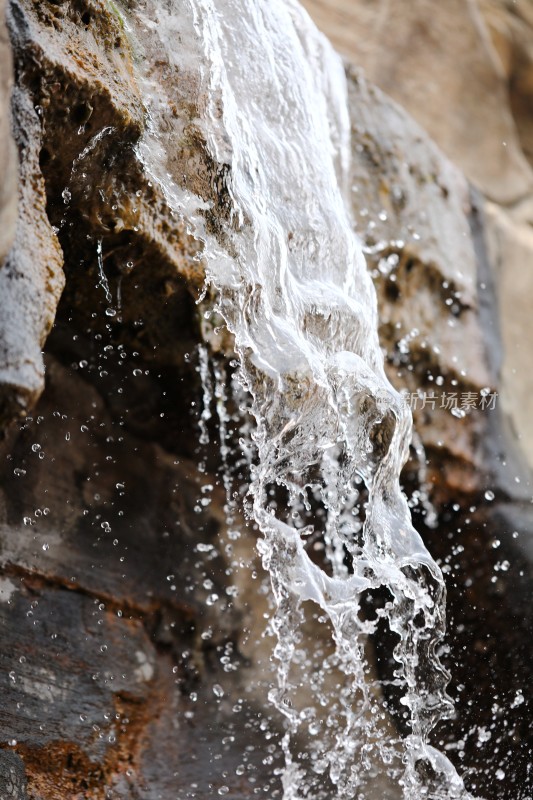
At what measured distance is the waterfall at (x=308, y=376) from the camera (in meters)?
1.82

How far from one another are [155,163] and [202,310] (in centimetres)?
51

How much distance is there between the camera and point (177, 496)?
249 centimetres

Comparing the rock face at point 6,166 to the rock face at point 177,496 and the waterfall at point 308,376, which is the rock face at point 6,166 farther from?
the waterfall at point 308,376

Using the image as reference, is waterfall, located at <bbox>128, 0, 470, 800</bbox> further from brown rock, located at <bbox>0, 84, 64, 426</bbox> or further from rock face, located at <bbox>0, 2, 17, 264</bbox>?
rock face, located at <bbox>0, 2, 17, 264</bbox>

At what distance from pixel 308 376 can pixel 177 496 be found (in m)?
0.83

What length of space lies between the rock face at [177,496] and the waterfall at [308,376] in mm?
62

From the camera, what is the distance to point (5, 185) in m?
1.07

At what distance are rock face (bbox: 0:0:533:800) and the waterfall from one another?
6 cm

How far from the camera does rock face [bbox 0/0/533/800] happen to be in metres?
1.94

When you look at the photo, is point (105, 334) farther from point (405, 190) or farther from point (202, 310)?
point (405, 190)

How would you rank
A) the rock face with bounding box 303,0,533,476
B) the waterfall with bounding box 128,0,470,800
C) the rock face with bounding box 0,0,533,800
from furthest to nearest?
1. the rock face with bounding box 303,0,533,476
2. the rock face with bounding box 0,0,533,800
3. the waterfall with bounding box 128,0,470,800

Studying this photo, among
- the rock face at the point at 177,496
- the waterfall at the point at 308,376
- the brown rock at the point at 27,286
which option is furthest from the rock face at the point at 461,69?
the brown rock at the point at 27,286

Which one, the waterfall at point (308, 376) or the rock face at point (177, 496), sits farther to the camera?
the rock face at point (177, 496)

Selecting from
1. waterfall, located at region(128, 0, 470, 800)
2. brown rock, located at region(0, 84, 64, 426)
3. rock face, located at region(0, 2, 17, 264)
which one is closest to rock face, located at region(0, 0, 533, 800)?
waterfall, located at region(128, 0, 470, 800)
